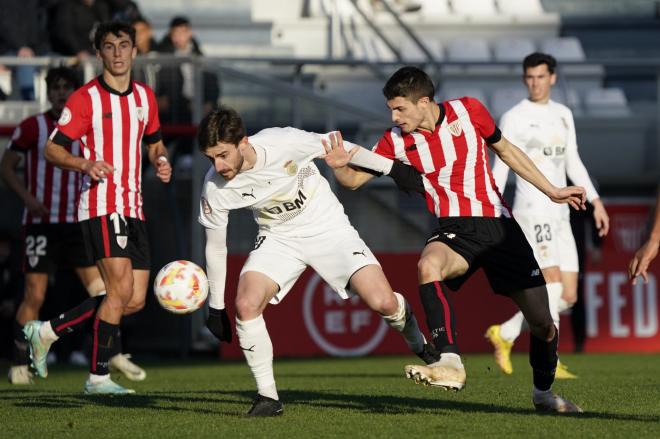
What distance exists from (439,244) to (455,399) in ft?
3.91

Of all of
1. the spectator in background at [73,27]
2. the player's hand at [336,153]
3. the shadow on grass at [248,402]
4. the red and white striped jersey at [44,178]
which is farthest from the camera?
the spectator in background at [73,27]

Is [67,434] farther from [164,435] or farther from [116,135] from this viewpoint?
[116,135]

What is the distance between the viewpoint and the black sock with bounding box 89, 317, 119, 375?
27.0 feet

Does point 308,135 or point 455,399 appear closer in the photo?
point 308,135

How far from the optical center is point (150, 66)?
1388 cm

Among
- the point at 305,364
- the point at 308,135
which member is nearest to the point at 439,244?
the point at 308,135

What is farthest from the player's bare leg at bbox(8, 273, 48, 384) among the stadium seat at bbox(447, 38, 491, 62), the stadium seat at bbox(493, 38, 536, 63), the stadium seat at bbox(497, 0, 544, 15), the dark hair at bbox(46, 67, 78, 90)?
the stadium seat at bbox(497, 0, 544, 15)

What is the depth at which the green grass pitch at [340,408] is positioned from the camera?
5.99 metres

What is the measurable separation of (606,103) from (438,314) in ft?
36.6

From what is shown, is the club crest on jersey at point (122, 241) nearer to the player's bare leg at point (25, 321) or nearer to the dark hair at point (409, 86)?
the player's bare leg at point (25, 321)

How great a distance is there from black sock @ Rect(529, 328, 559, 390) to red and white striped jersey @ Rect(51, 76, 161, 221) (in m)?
3.01

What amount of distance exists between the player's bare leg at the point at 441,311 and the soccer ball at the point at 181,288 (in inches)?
51.1

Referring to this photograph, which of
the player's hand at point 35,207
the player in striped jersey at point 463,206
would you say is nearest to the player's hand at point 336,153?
the player in striped jersey at point 463,206

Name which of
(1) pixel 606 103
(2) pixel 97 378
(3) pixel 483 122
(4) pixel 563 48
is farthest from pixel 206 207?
(4) pixel 563 48
